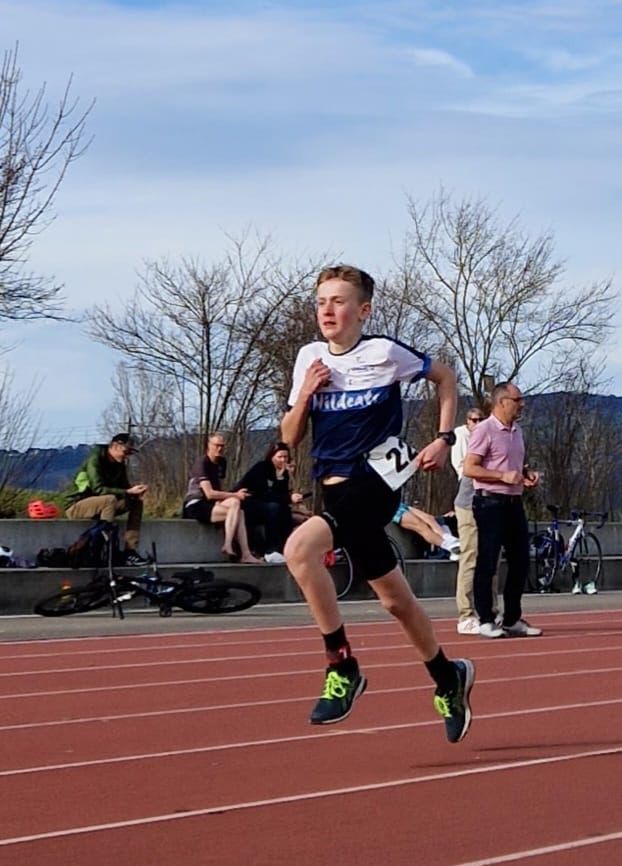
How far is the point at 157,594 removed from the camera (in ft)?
52.9

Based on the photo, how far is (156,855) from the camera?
5.58 metres

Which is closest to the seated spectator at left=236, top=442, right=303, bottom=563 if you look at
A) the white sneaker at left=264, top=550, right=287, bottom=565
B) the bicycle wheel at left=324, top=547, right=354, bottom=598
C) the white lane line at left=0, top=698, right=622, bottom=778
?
the white sneaker at left=264, top=550, right=287, bottom=565

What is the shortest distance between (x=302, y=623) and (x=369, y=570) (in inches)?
322

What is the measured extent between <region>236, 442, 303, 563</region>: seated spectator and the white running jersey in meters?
11.6

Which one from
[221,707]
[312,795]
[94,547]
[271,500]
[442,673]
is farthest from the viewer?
[271,500]

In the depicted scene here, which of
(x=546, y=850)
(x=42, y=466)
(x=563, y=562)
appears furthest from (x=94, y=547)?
(x=546, y=850)

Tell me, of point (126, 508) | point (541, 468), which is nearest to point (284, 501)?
point (126, 508)

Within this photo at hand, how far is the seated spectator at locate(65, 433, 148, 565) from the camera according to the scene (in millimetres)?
17422

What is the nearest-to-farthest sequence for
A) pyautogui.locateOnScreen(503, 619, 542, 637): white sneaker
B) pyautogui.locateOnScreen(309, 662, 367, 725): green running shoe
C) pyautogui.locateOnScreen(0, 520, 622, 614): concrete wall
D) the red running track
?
the red running track < pyautogui.locateOnScreen(309, 662, 367, 725): green running shoe < pyautogui.locateOnScreen(503, 619, 542, 637): white sneaker < pyautogui.locateOnScreen(0, 520, 622, 614): concrete wall

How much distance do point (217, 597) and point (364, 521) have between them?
30.5ft

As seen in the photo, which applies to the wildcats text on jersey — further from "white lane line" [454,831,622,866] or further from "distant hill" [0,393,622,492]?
"distant hill" [0,393,622,492]

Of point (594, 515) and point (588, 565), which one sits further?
point (594, 515)

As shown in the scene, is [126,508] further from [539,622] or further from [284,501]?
[539,622]

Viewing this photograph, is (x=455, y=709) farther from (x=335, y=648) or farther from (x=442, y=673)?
(x=335, y=648)
